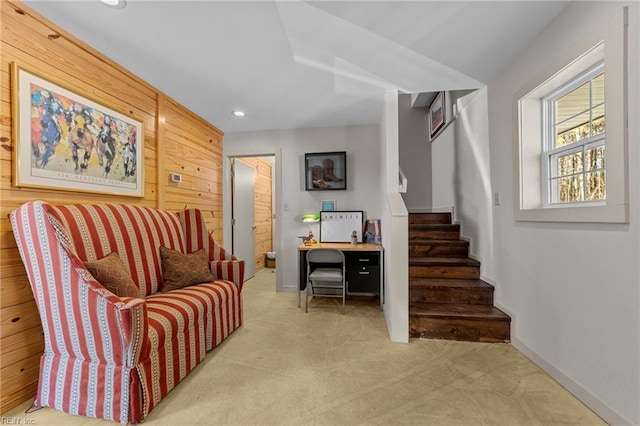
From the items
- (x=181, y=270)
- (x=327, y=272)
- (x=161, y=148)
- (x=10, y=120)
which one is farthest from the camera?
(x=327, y=272)

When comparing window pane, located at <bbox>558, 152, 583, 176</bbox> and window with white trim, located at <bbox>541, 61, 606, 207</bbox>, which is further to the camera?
window pane, located at <bbox>558, 152, 583, 176</bbox>

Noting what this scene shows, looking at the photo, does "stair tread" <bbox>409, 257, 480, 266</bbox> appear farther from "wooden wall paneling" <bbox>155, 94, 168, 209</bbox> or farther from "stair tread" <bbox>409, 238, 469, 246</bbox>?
"wooden wall paneling" <bbox>155, 94, 168, 209</bbox>

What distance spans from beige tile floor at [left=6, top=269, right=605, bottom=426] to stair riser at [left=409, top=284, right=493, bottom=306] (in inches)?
16.2

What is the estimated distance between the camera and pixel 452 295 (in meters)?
2.57

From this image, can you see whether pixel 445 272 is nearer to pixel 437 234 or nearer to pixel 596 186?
pixel 437 234

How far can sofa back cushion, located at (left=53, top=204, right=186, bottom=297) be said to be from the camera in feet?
5.51

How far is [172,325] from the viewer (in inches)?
64.4

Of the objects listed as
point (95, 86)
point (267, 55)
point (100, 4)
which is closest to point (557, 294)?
point (267, 55)

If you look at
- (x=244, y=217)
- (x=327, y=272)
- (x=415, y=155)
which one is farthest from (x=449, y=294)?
(x=244, y=217)

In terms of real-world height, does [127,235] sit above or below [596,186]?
below

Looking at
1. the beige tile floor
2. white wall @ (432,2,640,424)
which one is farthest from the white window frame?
the beige tile floor

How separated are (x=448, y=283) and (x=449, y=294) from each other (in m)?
0.12

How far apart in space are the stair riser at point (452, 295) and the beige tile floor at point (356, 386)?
1.35 ft

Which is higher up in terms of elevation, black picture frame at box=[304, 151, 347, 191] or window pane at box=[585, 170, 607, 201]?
black picture frame at box=[304, 151, 347, 191]
